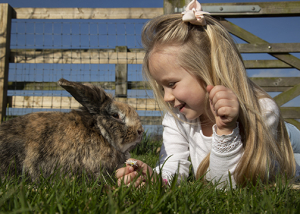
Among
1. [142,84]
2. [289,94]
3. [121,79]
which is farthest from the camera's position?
[121,79]

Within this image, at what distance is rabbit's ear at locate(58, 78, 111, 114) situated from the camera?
5.35 feet

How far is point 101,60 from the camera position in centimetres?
444

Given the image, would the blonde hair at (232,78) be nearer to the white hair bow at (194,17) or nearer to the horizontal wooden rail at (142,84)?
the white hair bow at (194,17)

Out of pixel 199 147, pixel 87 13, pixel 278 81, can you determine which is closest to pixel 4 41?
pixel 87 13

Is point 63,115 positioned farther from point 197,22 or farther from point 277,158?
point 277,158

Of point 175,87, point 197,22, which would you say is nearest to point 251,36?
point 197,22

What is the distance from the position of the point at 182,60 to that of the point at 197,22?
33cm

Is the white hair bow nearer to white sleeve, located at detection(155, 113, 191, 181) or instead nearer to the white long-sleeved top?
the white long-sleeved top

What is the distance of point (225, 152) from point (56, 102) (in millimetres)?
3414

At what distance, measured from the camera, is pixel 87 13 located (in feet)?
14.5

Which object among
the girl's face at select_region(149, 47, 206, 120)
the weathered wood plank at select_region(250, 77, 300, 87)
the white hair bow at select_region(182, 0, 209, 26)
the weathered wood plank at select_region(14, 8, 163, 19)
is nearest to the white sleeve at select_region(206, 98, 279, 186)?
the girl's face at select_region(149, 47, 206, 120)

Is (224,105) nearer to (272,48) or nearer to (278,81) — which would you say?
(272,48)

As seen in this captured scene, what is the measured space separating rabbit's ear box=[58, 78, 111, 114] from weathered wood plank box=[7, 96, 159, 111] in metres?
2.39

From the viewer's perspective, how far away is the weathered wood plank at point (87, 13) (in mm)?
4336
